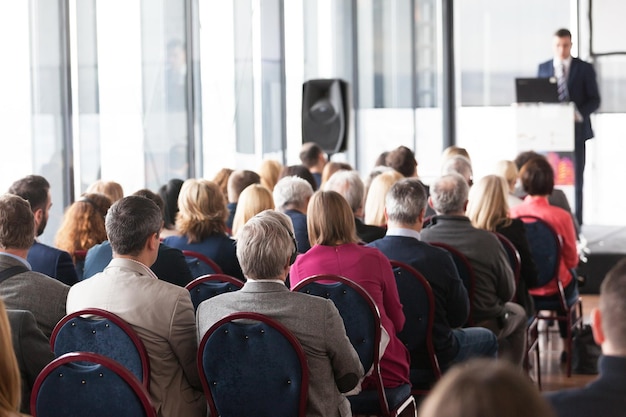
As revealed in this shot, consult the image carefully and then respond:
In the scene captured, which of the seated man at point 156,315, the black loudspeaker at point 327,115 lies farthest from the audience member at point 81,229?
the black loudspeaker at point 327,115

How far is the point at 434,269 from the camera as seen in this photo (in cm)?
444

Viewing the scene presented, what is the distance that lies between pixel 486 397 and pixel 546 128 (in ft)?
27.8

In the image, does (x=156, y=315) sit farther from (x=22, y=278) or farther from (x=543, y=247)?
(x=543, y=247)

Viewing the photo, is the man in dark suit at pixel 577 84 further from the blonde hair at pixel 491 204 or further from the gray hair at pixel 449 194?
the gray hair at pixel 449 194

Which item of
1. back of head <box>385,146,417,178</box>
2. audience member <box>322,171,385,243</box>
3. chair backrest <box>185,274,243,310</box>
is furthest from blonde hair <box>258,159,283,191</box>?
chair backrest <box>185,274,243,310</box>

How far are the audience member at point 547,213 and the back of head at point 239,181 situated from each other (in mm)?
1714

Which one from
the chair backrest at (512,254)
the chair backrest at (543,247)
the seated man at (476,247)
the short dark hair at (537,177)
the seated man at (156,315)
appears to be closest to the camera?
the seated man at (156,315)

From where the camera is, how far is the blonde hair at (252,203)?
563cm

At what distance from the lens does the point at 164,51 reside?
893 cm

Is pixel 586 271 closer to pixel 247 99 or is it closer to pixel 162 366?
pixel 247 99

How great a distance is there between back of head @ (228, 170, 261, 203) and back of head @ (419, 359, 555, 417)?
18.0 feet

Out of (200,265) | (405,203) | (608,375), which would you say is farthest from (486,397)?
(200,265)

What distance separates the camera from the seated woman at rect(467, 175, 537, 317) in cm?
563

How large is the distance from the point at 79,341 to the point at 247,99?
7.53 metres
